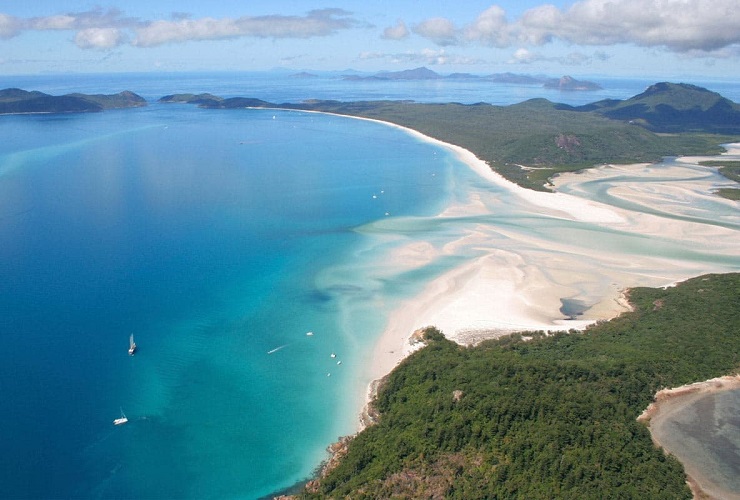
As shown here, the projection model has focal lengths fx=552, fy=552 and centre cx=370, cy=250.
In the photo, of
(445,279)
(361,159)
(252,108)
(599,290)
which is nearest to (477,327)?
(445,279)

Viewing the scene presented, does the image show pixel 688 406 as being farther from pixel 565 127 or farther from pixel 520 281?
pixel 565 127

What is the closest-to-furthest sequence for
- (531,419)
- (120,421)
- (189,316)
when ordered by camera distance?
(531,419) → (120,421) → (189,316)

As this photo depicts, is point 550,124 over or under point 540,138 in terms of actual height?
over

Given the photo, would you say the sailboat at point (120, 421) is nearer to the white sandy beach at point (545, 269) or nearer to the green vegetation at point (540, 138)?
the white sandy beach at point (545, 269)

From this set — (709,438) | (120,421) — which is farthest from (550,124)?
(120,421)

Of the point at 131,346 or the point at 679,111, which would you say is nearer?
the point at 131,346

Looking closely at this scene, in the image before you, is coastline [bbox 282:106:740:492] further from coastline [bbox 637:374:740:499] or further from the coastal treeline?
coastline [bbox 637:374:740:499]

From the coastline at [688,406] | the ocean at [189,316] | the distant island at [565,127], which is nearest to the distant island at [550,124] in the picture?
the distant island at [565,127]
